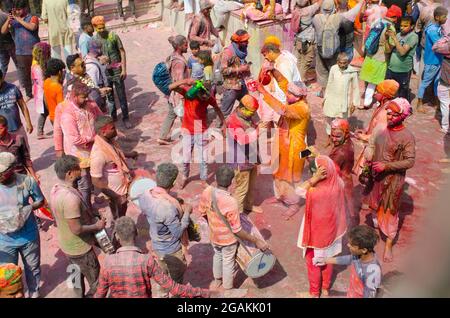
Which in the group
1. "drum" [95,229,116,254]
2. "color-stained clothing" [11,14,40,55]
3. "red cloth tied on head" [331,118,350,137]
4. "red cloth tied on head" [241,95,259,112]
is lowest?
"drum" [95,229,116,254]

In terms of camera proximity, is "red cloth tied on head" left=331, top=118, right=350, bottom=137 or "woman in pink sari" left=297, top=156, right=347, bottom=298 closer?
"woman in pink sari" left=297, top=156, right=347, bottom=298

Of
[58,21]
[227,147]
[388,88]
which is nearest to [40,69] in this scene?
[58,21]

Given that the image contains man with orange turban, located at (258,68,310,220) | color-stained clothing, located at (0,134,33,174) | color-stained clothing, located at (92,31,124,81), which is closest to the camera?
color-stained clothing, located at (0,134,33,174)

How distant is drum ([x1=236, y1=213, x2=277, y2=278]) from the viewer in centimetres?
529

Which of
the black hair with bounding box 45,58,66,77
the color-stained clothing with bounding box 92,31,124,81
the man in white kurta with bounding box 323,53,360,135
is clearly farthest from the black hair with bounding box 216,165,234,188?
the color-stained clothing with bounding box 92,31,124,81

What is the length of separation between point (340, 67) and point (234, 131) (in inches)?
104

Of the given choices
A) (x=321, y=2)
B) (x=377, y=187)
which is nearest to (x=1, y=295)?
(x=377, y=187)

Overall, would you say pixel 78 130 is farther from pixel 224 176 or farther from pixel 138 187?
pixel 224 176

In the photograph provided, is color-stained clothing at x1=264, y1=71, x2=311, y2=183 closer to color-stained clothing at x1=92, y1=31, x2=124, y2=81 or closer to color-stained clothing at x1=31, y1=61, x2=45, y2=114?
color-stained clothing at x1=92, y1=31, x2=124, y2=81

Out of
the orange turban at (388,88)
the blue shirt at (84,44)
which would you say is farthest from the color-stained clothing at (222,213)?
the blue shirt at (84,44)

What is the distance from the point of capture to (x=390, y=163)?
5.79 m

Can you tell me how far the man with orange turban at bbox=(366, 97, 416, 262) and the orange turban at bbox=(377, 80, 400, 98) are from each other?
1129 millimetres

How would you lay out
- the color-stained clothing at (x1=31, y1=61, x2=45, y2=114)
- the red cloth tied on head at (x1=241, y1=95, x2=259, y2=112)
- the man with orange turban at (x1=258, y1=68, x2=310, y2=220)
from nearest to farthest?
the red cloth tied on head at (x1=241, y1=95, x2=259, y2=112) < the man with orange turban at (x1=258, y1=68, x2=310, y2=220) < the color-stained clothing at (x1=31, y1=61, x2=45, y2=114)

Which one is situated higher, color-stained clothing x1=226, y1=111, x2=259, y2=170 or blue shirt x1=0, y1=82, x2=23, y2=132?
blue shirt x1=0, y1=82, x2=23, y2=132
